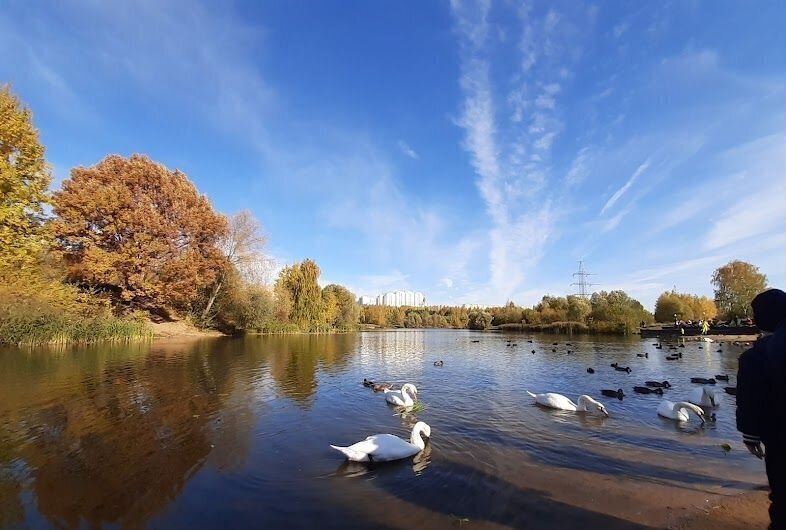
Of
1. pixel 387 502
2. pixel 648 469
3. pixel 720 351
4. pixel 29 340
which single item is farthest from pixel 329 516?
pixel 720 351

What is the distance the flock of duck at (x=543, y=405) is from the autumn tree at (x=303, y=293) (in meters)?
41.9

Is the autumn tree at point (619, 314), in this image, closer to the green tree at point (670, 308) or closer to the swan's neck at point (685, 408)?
the green tree at point (670, 308)

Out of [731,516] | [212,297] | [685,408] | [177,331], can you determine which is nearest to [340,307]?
[212,297]

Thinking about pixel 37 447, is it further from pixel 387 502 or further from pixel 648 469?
pixel 648 469

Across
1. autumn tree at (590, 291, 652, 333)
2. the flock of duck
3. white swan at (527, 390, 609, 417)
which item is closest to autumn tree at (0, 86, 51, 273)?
the flock of duck

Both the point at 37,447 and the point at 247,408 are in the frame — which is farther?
the point at 247,408

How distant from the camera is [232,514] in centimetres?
517

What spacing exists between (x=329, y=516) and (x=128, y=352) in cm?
2341

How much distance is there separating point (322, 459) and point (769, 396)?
21.7 feet

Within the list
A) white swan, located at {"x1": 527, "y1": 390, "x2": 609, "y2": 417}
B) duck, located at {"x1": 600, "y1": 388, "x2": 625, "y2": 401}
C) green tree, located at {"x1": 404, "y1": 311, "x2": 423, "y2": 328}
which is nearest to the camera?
white swan, located at {"x1": 527, "y1": 390, "x2": 609, "y2": 417}

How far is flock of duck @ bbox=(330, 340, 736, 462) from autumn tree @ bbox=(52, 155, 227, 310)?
2913cm

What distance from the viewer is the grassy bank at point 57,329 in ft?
75.7

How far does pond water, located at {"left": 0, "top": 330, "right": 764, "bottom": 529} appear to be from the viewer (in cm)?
523

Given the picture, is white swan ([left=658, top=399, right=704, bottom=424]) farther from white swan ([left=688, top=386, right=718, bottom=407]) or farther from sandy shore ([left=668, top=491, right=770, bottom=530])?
sandy shore ([left=668, top=491, right=770, bottom=530])
